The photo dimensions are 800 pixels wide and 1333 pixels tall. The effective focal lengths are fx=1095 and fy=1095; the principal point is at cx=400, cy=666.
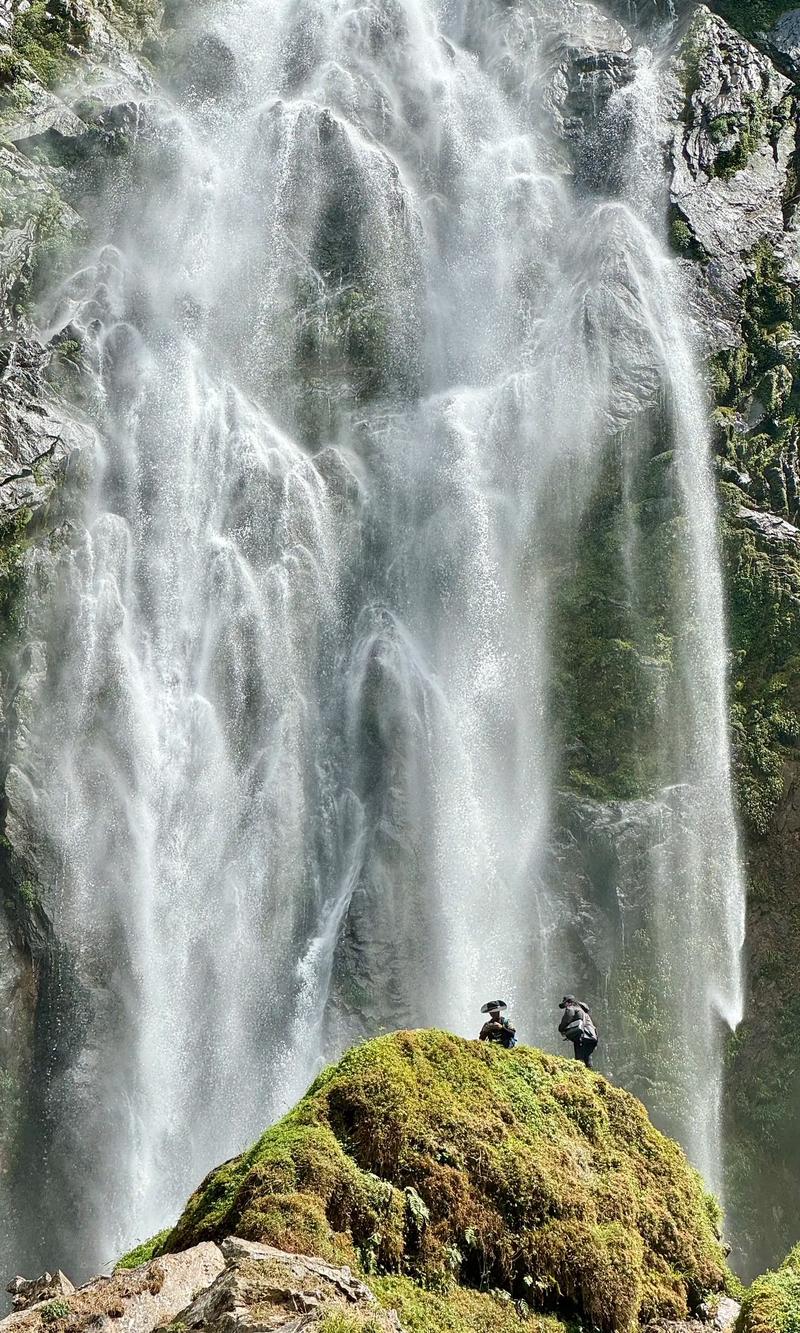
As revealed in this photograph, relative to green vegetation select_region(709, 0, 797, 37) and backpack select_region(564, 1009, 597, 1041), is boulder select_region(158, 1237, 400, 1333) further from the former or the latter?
green vegetation select_region(709, 0, 797, 37)

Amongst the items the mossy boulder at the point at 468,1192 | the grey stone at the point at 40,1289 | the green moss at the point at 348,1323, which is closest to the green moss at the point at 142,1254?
the grey stone at the point at 40,1289

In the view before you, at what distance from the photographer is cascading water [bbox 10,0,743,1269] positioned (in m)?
19.8

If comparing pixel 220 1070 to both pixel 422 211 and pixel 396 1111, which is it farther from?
pixel 422 211

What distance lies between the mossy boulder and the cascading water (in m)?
11.8

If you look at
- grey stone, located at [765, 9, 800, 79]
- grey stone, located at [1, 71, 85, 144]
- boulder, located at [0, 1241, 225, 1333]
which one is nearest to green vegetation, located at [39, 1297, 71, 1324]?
boulder, located at [0, 1241, 225, 1333]

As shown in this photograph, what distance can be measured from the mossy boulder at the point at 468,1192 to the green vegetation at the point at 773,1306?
1.18 meters

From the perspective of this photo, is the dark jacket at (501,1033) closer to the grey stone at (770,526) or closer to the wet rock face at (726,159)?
the grey stone at (770,526)

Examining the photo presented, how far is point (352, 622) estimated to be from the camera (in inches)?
953

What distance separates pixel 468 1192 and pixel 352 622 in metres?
18.0

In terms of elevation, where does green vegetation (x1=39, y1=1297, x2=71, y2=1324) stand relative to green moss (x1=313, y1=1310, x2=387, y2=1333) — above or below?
below

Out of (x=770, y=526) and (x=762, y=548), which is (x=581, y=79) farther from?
(x=762, y=548)

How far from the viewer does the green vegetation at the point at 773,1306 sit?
561cm

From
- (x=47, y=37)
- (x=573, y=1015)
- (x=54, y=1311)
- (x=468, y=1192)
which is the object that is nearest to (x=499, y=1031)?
(x=573, y=1015)

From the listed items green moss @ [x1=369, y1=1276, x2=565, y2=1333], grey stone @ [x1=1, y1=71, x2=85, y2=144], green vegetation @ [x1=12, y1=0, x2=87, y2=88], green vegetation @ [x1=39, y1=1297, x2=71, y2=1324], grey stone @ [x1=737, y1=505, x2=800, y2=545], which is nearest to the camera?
green moss @ [x1=369, y1=1276, x2=565, y2=1333]
